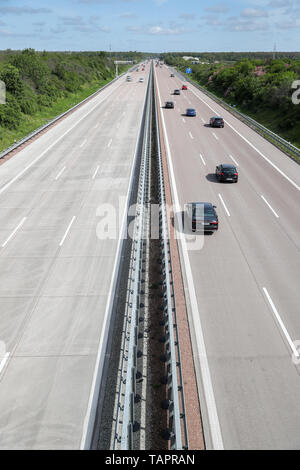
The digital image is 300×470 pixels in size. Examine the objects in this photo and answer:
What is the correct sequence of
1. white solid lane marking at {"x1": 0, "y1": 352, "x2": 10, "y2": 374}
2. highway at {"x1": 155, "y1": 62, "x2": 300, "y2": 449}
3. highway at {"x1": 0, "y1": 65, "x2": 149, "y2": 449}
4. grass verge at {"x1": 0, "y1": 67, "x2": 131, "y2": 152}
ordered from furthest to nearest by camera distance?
grass verge at {"x1": 0, "y1": 67, "x2": 131, "y2": 152} < white solid lane marking at {"x1": 0, "y1": 352, "x2": 10, "y2": 374} < highway at {"x1": 0, "y1": 65, "x2": 149, "y2": 449} < highway at {"x1": 155, "y1": 62, "x2": 300, "y2": 449}

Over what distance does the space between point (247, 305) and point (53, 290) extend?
7108mm

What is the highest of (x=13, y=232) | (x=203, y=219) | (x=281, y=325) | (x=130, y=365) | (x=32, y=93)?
(x=32, y=93)

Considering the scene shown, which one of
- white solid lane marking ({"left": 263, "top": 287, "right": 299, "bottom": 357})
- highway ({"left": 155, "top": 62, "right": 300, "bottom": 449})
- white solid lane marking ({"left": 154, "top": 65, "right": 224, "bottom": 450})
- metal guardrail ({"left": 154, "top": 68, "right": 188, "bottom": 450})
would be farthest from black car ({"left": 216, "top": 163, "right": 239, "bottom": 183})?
white solid lane marking ({"left": 263, "top": 287, "right": 299, "bottom": 357})

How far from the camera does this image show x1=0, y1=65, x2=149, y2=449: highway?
372 inches

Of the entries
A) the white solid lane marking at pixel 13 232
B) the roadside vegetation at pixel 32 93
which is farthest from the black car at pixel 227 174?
the roadside vegetation at pixel 32 93

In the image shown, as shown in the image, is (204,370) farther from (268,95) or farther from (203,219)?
(268,95)

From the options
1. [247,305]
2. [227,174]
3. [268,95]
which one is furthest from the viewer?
[268,95]

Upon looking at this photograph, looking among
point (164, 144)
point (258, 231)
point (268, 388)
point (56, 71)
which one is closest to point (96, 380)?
point (268, 388)

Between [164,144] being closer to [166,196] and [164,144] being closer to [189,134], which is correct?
[189,134]

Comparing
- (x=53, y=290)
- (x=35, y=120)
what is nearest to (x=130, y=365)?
(x=53, y=290)

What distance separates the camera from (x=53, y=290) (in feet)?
47.0

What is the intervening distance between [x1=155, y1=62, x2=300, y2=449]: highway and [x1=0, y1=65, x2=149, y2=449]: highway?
3.20m

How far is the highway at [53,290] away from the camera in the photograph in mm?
9438

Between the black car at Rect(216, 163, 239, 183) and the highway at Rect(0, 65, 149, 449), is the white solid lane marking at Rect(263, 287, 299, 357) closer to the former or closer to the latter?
the highway at Rect(0, 65, 149, 449)
